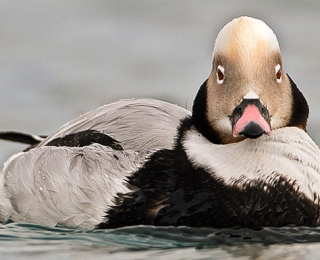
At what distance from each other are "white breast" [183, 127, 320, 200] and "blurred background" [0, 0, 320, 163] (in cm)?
310

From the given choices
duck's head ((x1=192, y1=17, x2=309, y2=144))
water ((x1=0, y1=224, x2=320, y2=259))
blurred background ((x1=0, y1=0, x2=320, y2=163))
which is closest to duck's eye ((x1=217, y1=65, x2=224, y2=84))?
duck's head ((x1=192, y1=17, x2=309, y2=144))

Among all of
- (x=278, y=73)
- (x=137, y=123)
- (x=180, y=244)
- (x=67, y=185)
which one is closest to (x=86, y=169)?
(x=67, y=185)

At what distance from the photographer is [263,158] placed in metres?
5.82

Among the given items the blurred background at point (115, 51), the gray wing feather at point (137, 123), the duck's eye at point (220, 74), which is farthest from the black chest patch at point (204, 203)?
the blurred background at point (115, 51)

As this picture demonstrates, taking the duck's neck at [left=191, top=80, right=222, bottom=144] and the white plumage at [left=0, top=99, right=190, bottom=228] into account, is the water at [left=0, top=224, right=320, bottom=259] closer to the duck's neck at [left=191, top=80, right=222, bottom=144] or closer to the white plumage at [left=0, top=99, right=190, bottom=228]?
the white plumage at [left=0, top=99, right=190, bottom=228]

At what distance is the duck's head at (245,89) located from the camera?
564 centimetres

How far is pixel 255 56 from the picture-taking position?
5699 millimetres

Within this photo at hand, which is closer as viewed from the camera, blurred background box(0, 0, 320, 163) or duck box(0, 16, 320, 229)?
duck box(0, 16, 320, 229)

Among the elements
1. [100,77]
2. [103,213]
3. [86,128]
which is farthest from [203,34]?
[103,213]

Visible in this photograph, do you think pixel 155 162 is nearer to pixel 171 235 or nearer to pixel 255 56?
pixel 171 235

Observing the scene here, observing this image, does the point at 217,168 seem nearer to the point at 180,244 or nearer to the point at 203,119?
the point at 203,119

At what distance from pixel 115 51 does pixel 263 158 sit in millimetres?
4855

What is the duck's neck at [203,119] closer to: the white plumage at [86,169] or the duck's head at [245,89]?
the duck's head at [245,89]

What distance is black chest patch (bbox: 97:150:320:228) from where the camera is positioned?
5617 mm
